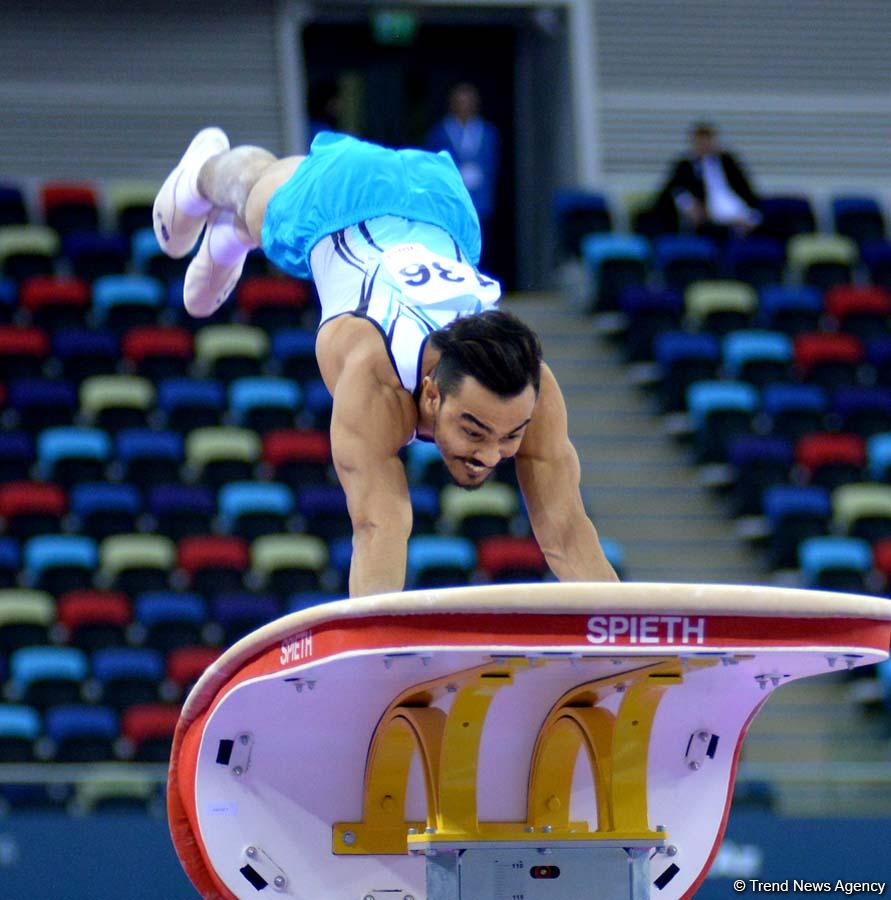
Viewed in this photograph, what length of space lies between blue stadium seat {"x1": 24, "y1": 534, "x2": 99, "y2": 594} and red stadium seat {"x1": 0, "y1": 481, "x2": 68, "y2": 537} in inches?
7.2

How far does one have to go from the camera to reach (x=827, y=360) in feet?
32.3

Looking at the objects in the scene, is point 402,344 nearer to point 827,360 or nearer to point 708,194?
point 827,360

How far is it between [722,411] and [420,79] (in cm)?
442

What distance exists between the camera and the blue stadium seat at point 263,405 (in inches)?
350

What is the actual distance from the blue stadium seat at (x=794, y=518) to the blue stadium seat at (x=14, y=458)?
3820 millimetres

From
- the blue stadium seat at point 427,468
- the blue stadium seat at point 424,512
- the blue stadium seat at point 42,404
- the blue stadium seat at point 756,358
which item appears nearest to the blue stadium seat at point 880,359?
the blue stadium seat at point 756,358

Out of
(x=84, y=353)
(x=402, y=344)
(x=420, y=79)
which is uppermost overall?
(x=420, y=79)

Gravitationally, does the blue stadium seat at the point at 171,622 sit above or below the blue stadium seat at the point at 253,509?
below

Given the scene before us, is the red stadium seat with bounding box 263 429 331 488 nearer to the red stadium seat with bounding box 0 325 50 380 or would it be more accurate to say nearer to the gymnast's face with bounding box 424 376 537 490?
the red stadium seat with bounding box 0 325 50 380

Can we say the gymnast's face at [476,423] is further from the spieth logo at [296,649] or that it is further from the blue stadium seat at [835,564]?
the blue stadium seat at [835,564]

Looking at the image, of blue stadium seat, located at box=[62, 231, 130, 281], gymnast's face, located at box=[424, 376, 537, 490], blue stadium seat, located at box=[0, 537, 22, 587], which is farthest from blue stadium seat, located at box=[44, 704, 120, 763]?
gymnast's face, located at box=[424, 376, 537, 490]

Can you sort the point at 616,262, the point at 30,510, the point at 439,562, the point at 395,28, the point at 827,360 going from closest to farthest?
the point at 439,562
the point at 30,510
the point at 827,360
the point at 616,262
the point at 395,28

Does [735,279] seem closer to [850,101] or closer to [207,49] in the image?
[850,101]

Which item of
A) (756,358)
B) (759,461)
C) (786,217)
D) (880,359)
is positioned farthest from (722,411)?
(786,217)
